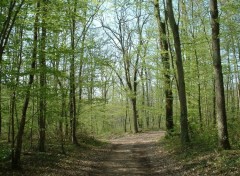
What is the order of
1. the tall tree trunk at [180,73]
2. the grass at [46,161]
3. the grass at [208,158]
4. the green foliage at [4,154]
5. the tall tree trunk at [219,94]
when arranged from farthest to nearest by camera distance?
the tall tree trunk at [180,73] < the tall tree trunk at [219,94] < the grass at [46,161] < the green foliage at [4,154] < the grass at [208,158]

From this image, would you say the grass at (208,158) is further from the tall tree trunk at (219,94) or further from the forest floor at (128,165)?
the tall tree trunk at (219,94)

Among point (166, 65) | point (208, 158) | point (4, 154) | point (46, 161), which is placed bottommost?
point (46, 161)

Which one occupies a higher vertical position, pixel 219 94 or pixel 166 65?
pixel 166 65

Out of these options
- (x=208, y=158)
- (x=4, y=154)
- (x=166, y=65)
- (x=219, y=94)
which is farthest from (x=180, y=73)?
(x=4, y=154)

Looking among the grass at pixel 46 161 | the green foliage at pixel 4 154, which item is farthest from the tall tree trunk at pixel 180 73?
the green foliage at pixel 4 154

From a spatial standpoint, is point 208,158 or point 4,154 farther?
point 208,158

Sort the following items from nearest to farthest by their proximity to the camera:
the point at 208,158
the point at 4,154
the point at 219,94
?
the point at 4,154 < the point at 208,158 < the point at 219,94

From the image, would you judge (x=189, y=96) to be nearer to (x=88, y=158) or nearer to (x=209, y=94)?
(x=209, y=94)

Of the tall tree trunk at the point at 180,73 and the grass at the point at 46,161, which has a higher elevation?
the tall tree trunk at the point at 180,73

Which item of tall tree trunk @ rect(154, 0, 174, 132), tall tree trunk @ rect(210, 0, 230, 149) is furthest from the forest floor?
tall tree trunk @ rect(154, 0, 174, 132)

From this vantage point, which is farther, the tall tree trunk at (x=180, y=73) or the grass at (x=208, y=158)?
the tall tree trunk at (x=180, y=73)

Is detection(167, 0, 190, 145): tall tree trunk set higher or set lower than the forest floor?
higher

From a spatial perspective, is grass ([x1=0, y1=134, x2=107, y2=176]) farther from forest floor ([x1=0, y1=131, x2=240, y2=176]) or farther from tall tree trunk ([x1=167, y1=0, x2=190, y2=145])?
tall tree trunk ([x1=167, y1=0, x2=190, y2=145])

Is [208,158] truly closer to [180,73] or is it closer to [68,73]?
[180,73]
